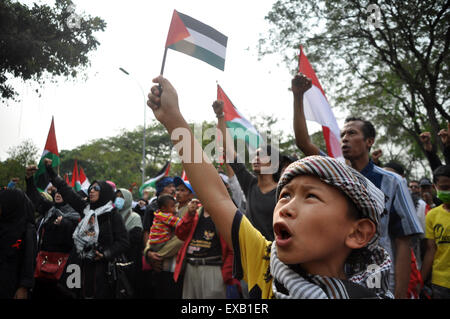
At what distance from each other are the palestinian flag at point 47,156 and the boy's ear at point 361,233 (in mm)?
4761

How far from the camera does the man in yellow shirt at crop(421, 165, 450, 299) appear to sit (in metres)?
3.42

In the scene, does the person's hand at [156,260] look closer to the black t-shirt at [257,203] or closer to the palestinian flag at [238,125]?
the black t-shirt at [257,203]

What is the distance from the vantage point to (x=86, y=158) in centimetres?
3891

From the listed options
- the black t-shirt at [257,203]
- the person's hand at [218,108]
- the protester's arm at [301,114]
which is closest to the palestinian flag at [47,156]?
the black t-shirt at [257,203]

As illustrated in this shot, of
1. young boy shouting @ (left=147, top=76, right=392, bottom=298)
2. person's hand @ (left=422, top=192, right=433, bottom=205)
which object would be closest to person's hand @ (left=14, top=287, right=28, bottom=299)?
young boy shouting @ (left=147, top=76, right=392, bottom=298)

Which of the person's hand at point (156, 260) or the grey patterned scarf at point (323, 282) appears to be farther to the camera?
the person's hand at point (156, 260)

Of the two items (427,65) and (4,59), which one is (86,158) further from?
(4,59)

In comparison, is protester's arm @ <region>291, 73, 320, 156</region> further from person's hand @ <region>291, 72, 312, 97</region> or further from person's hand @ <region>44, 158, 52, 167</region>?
person's hand @ <region>44, 158, 52, 167</region>

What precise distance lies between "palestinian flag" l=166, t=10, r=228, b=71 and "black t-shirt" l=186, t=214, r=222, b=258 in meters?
2.10

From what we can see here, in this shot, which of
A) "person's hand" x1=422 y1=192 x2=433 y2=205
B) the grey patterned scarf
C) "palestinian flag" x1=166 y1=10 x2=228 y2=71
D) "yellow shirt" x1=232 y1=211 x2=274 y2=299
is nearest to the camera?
the grey patterned scarf

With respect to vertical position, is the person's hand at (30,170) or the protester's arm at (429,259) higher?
the person's hand at (30,170)

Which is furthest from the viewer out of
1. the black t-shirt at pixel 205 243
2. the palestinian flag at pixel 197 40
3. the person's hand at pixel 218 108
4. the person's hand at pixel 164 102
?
the black t-shirt at pixel 205 243

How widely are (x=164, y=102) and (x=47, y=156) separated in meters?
4.40

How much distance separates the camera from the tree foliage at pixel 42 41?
2.47m
